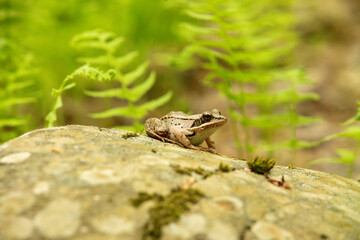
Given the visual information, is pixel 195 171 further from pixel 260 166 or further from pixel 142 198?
pixel 260 166

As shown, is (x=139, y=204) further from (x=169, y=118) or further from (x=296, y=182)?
(x=169, y=118)

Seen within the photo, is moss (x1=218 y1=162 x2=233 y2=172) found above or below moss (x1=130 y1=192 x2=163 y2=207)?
above

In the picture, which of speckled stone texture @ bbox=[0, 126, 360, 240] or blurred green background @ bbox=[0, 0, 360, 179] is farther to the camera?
blurred green background @ bbox=[0, 0, 360, 179]

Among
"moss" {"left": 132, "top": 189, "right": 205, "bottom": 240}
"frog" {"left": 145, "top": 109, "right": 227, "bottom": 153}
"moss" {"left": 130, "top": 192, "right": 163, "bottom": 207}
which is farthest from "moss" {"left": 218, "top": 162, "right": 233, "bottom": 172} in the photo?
"frog" {"left": 145, "top": 109, "right": 227, "bottom": 153}

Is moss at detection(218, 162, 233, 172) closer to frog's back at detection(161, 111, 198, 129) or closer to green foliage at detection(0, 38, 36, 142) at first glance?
frog's back at detection(161, 111, 198, 129)

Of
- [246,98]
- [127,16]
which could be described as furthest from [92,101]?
[246,98]

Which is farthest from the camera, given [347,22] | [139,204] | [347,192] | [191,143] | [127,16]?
[347,22]

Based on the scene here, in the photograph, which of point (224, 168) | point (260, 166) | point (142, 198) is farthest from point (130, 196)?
point (260, 166)
